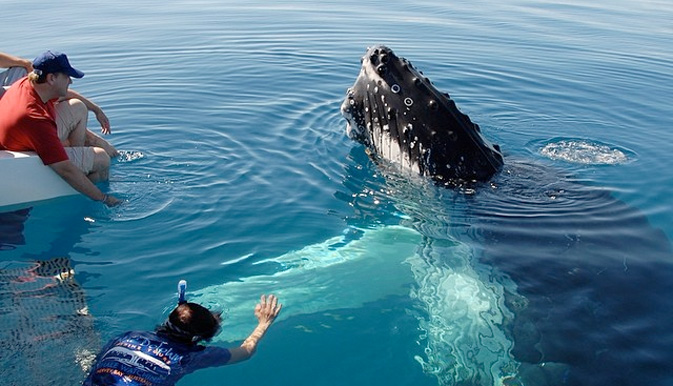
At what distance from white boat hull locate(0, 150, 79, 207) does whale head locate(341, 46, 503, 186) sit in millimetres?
4136

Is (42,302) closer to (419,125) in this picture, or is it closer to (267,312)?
(267,312)

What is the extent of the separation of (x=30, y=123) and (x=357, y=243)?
13.8 feet

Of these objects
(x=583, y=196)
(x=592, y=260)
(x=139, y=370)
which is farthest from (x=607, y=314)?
(x=139, y=370)

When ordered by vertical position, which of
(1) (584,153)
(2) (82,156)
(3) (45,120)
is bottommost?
(1) (584,153)

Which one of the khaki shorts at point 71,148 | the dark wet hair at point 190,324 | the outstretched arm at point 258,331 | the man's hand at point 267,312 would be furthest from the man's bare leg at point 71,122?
the dark wet hair at point 190,324

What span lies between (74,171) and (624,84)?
13.9 meters

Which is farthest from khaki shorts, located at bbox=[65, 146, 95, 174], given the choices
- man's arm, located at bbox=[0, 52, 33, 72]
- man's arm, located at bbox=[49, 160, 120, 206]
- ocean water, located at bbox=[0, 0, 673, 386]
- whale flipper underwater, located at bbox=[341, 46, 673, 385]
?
whale flipper underwater, located at bbox=[341, 46, 673, 385]

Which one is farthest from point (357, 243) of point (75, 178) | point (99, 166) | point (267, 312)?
point (99, 166)

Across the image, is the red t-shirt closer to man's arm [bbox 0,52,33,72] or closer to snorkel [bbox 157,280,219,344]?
man's arm [bbox 0,52,33,72]

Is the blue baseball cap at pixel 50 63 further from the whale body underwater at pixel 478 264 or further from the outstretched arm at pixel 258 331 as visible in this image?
the outstretched arm at pixel 258 331

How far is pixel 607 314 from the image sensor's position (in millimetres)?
6656

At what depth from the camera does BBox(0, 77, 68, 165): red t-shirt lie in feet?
26.7

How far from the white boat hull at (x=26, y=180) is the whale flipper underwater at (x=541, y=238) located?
3.98 metres

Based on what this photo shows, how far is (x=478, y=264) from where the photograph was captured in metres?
7.80
